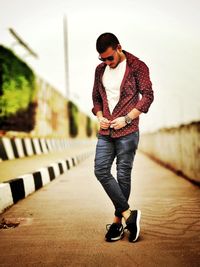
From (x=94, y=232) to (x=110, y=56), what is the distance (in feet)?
4.58

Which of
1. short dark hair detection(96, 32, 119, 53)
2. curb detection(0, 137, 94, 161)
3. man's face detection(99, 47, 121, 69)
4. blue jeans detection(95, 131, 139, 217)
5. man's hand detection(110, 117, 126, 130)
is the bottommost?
curb detection(0, 137, 94, 161)

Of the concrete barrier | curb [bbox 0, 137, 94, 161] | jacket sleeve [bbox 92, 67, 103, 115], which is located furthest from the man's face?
curb [bbox 0, 137, 94, 161]

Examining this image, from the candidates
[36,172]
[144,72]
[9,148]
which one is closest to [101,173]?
[144,72]

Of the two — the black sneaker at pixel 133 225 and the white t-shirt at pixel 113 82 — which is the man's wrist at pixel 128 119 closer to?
the white t-shirt at pixel 113 82

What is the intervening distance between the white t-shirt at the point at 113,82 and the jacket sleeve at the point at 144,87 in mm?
133

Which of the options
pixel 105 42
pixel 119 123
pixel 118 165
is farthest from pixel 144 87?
pixel 118 165

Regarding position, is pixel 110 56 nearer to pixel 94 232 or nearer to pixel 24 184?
pixel 94 232

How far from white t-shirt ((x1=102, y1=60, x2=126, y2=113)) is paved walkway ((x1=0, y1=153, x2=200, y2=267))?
1053mm

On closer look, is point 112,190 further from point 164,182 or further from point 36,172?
point 164,182

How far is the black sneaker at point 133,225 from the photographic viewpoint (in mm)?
2682

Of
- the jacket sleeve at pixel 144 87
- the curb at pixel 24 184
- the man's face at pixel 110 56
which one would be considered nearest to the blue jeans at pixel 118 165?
the jacket sleeve at pixel 144 87

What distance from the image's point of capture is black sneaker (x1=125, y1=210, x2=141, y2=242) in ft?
8.80

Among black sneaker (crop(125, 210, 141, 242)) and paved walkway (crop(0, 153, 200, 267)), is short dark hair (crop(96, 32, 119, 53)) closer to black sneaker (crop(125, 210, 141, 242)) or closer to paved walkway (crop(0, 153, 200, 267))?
black sneaker (crop(125, 210, 141, 242))

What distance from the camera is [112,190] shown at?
2.86 metres
